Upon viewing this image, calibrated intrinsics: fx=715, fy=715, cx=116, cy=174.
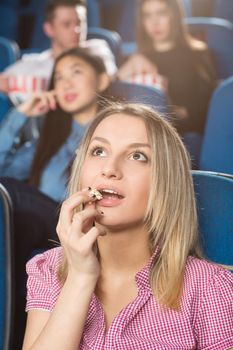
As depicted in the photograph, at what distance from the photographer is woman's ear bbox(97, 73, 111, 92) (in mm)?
2180

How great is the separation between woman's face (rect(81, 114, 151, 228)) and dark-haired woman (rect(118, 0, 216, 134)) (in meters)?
1.56

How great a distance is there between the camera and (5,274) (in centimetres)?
119

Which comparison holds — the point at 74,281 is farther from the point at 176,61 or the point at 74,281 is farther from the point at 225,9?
the point at 225,9

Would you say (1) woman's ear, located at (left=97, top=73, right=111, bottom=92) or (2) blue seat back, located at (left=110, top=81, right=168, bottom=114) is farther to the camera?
(1) woman's ear, located at (left=97, top=73, right=111, bottom=92)

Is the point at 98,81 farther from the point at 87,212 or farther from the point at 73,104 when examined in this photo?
the point at 87,212

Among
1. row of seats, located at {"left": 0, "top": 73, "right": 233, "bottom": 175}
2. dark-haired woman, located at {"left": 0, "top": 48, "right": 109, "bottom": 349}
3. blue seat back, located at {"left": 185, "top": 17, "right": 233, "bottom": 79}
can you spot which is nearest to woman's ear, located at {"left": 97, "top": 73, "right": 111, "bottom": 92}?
dark-haired woman, located at {"left": 0, "top": 48, "right": 109, "bottom": 349}

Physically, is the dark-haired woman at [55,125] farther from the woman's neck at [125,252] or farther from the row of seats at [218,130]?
the woman's neck at [125,252]

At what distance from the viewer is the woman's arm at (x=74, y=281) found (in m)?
0.98

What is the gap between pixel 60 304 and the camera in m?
0.99

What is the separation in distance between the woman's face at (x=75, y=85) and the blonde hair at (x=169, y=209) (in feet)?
3.65

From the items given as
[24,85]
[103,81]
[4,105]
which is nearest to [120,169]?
[103,81]

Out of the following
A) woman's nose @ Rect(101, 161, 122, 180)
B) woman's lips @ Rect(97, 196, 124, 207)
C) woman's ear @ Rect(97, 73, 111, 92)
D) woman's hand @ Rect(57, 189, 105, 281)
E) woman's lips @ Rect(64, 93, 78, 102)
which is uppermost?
woman's nose @ Rect(101, 161, 122, 180)

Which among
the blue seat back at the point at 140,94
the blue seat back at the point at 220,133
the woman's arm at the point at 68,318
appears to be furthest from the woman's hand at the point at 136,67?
the woman's arm at the point at 68,318

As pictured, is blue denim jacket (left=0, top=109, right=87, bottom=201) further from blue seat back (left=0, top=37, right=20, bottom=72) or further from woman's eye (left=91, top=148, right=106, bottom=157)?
woman's eye (left=91, top=148, right=106, bottom=157)
